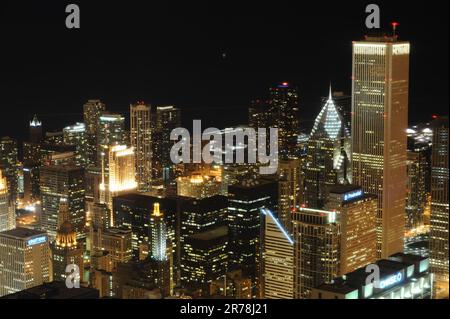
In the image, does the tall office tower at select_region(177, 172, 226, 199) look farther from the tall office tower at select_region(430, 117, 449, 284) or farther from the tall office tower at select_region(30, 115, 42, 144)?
the tall office tower at select_region(430, 117, 449, 284)

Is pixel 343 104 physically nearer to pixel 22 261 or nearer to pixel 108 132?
pixel 108 132

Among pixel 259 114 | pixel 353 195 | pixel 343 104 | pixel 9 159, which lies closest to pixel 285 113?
pixel 259 114

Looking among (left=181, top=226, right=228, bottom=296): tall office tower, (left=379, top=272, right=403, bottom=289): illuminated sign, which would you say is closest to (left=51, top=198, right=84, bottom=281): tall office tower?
(left=181, top=226, right=228, bottom=296): tall office tower

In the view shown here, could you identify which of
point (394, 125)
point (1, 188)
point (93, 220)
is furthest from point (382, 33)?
point (1, 188)

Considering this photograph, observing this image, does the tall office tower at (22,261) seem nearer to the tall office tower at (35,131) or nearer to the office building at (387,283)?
the tall office tower at (35,131)

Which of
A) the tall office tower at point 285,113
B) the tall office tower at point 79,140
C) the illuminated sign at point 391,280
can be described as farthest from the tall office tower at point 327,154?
the illuminated sign at point 391,280

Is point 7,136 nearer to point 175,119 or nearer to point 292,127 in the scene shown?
point 175,119

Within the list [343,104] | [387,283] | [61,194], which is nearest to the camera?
[387,283]
